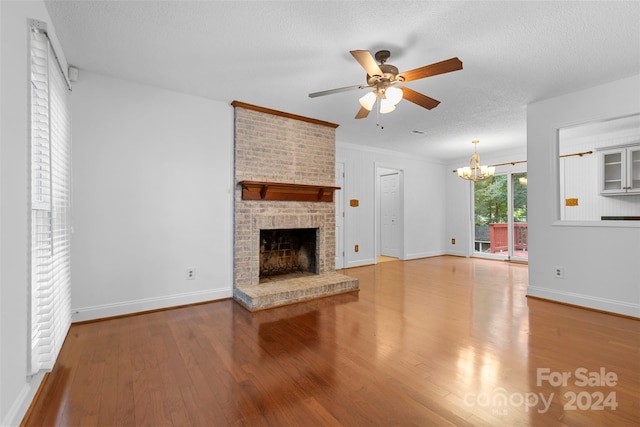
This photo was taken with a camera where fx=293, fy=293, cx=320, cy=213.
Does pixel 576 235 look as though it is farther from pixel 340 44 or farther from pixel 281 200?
pixel 281 200

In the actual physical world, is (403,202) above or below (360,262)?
above

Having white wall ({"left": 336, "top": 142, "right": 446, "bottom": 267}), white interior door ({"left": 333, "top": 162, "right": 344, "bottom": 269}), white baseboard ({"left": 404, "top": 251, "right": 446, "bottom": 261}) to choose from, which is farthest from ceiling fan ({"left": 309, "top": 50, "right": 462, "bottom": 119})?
white baseboard ({"left": 404, "top": 251, "right": 446, "bottom": 261})

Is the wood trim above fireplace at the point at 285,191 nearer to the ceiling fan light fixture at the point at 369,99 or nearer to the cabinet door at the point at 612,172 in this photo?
the ceiling fan light fixture at the point at 369,99

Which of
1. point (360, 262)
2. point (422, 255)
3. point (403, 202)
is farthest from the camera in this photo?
point (422, 255)

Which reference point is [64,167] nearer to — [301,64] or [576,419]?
[301,64]

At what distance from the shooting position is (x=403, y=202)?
22.7 feet

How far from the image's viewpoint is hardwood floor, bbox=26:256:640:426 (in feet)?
5.32

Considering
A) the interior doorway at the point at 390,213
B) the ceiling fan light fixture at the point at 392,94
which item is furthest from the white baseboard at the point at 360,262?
the ceiling fan light fixture at the point at 392,94

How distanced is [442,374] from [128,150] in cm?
366

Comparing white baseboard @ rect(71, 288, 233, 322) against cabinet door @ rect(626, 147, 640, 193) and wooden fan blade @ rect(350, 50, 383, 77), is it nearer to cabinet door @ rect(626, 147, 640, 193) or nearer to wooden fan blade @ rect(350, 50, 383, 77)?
wooden fan blade @ rect(350, 50, 383, 77)

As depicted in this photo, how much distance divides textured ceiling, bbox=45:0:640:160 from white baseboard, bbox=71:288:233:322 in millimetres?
2441

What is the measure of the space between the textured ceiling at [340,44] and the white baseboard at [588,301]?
2.43 m

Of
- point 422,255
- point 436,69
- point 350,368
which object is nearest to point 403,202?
point 422,255

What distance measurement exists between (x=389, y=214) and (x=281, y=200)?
12.9 ft
